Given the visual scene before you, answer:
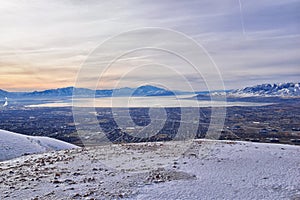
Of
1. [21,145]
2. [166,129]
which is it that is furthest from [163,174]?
[166,129]

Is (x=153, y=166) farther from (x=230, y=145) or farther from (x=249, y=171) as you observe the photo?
(x=230, y=145)

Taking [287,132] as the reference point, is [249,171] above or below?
above

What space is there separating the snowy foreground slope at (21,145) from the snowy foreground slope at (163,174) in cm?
672

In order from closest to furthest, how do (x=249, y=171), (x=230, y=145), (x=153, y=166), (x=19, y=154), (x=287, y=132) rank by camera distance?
(x=249, y=171)
(x=153, y=166)
(x=230, y=145)
(x=19, y=154)
(x=287, y=132)

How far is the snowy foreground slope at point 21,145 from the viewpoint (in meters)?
26.9

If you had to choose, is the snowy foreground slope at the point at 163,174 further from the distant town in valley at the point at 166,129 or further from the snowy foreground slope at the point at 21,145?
the distant town in valley at the point at 166,129

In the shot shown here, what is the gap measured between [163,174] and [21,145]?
61.0 ft

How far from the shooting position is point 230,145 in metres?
23.2

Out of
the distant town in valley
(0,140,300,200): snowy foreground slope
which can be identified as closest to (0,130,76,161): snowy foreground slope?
(0,140,300,200): snowy foreground slope

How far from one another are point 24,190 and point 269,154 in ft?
48.0

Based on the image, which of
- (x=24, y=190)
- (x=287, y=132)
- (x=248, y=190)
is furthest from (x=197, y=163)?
(x=287, y=132)

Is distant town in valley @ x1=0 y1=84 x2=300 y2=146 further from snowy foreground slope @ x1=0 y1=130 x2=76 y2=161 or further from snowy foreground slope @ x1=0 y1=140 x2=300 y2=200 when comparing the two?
snowy foreground slope @ x1=0 y1=140 x2=300 y2=200

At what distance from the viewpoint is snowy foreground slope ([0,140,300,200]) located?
44.1 ft

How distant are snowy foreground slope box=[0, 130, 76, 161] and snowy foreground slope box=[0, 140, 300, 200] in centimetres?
672
